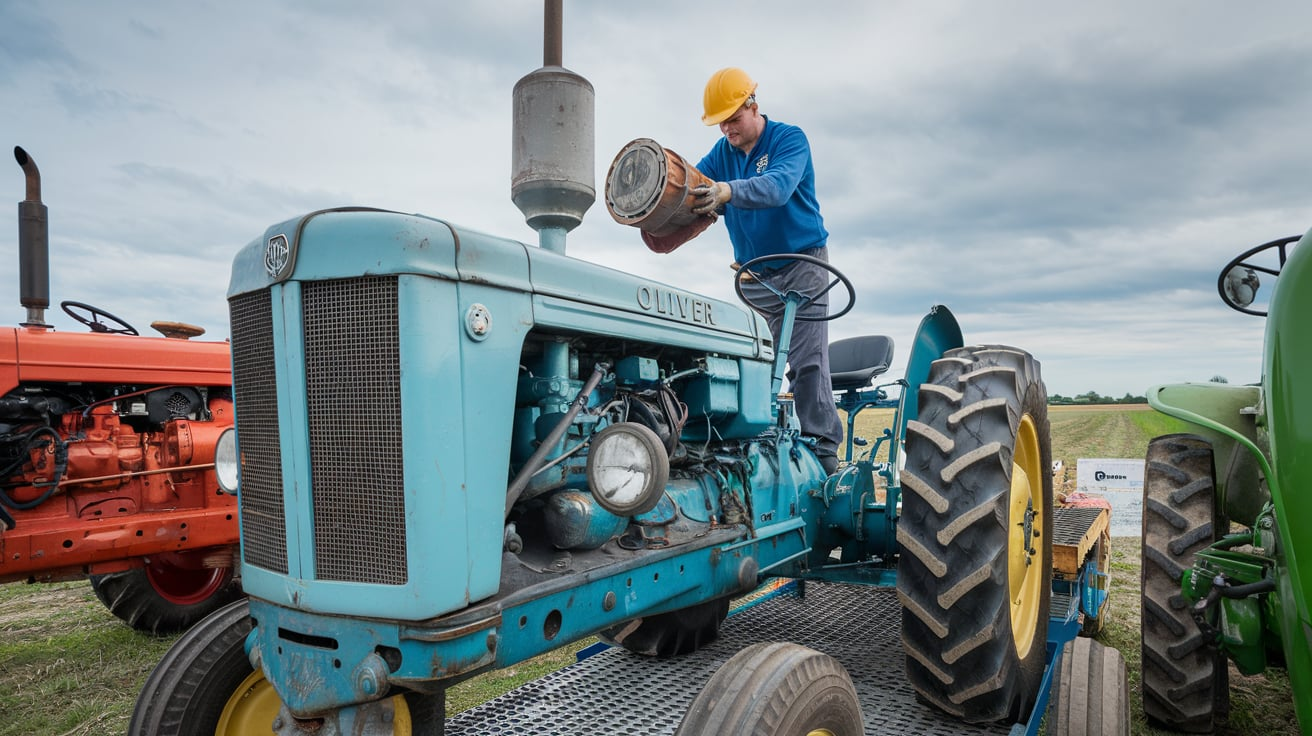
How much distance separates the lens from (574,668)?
3025 mm

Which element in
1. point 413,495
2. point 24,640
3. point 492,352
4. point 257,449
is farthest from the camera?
point 24,640

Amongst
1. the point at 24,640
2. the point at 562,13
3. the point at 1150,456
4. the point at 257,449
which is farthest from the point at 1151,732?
the point at 24,640

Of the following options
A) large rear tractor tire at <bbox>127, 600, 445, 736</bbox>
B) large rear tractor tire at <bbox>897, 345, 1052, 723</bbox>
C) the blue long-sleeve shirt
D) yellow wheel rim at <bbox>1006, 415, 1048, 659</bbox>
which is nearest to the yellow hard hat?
the blue long-sleeve shirt

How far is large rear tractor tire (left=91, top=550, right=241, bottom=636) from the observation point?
4.60 m

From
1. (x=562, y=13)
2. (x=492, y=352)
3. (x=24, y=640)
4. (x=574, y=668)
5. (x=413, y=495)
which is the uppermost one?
(x=562, y=13)

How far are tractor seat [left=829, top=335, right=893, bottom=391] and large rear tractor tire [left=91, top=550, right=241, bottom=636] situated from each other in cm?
353

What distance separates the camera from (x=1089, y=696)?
2.38m

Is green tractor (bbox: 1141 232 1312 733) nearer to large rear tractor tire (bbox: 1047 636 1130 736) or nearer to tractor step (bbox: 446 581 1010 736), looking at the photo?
large rear tractor tire (bbox: 1047 636 1130 736)

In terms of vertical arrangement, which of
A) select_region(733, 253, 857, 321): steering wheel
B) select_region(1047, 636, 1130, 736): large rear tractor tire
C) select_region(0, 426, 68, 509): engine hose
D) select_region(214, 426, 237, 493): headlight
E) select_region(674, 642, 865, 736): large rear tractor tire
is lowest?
select_region(1047, 636, 1130, 736): large rear tractor tire

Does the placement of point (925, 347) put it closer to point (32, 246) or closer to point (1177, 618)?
point (1177, 618)

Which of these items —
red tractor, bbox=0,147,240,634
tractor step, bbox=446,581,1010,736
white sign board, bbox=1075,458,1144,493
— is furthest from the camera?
white sign board, bbox=1075,458,1144,493

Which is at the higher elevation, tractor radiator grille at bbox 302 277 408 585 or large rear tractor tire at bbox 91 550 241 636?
tractor radiator grille at bbox 302 277 408 585

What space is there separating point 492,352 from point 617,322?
19.3 inches

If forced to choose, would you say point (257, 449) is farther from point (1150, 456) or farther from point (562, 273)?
point (1150, 456)
